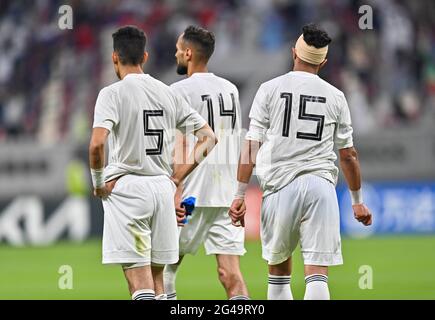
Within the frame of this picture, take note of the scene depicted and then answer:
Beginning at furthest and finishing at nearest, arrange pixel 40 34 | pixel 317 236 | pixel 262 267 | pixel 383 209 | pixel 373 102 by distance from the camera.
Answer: pixel 40 34 → pixel 373 102 → pixel 383 209 → pixel 262 267 → pixel 317 236

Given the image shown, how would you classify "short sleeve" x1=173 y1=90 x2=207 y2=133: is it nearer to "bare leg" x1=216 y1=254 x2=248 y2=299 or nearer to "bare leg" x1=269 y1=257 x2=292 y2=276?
"bare leg" x1=269 y1=257 x2=292 y2=276

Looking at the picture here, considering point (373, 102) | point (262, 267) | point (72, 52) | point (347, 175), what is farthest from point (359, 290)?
point (72, 52)

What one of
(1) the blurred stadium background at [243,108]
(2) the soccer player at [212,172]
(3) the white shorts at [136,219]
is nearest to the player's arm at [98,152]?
(3) the white shorts at [136,219]

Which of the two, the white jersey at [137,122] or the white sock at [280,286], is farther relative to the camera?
the white sock at [280,286]

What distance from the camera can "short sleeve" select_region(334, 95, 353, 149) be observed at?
8609 millimetres

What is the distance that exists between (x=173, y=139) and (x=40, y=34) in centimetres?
1510

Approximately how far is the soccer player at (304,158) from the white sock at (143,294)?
84cm

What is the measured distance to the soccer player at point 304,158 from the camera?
8.51 meters

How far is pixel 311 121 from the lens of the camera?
8523 mm

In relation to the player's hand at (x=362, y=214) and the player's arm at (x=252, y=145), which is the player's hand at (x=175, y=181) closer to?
the player's arm at (x=252, y=145)

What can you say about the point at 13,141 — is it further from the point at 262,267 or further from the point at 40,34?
the point at 262,267

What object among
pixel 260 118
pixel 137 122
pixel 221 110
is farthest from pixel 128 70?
pixel 221 110

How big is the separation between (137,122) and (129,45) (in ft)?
1.79

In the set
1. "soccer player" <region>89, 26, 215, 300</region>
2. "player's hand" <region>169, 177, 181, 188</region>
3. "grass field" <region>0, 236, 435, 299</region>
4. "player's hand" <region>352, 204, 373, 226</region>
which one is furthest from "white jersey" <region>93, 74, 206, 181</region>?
"grass field" <region>0, 236, 435, 299</region>
